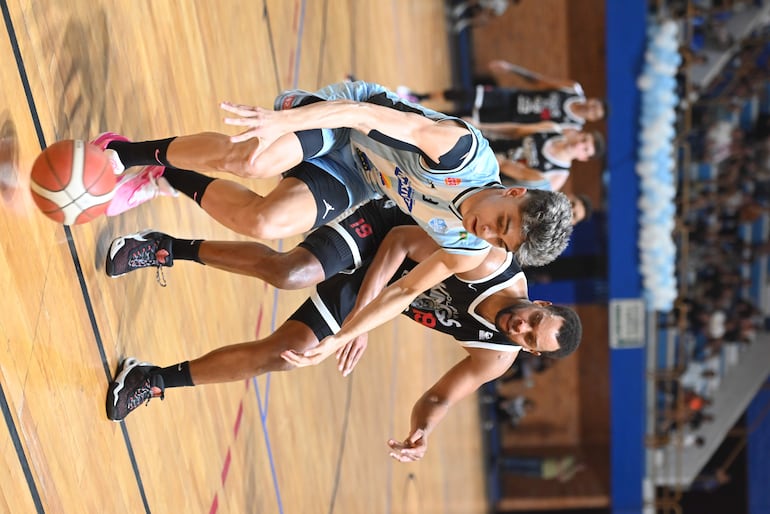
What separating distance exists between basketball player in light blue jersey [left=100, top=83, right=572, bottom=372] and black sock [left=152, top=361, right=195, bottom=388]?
0.56m

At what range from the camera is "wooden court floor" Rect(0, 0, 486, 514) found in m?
2.12

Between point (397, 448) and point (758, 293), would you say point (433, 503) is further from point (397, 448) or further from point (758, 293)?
point (758, 293)

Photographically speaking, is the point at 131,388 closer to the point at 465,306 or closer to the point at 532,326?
the point at 465,306

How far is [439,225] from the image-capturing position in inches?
101

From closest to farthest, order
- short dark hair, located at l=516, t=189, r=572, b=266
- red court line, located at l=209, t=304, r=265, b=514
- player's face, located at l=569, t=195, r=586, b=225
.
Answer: short dark hair, located at l=516, t=189, r=572, b=266 < red court line, located at l=209, t=304, r=265, b=514 < player's face, located at l=569, t=195, r=586, b=225

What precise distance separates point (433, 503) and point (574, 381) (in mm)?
4241

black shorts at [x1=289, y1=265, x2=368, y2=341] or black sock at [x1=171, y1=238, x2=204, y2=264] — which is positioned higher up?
black sock at [x1=171, y1=238, x2=204, y2=264]

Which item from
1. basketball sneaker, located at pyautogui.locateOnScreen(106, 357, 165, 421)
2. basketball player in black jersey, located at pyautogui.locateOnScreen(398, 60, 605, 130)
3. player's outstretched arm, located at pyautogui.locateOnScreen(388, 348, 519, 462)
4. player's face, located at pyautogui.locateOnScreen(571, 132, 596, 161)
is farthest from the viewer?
basketball player in black jersey, located at pyautogui.locateOnScreen(398, 60, 605, 130)

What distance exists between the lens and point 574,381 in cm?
1059

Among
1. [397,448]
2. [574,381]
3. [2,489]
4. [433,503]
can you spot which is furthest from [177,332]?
[574,381]

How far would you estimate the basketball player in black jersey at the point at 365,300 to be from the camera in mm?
2736

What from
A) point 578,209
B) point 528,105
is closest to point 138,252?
point 578,209

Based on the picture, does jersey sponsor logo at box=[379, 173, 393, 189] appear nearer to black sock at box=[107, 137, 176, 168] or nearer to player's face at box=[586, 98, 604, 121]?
black sock at box=[107, 137, 176, 168]

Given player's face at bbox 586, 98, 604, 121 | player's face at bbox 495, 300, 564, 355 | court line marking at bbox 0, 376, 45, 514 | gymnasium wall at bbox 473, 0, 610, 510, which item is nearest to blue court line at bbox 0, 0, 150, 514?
court line marking at bbox 0, 376, 45, 514
